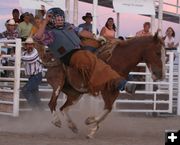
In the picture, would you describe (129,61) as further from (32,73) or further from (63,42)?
(32,73)

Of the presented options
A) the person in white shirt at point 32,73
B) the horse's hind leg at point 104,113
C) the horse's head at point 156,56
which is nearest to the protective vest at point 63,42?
the horse's hind leg at point 104,113

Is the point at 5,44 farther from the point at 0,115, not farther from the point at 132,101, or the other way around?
the point at 132,101

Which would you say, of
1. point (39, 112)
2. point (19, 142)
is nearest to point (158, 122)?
point (39, 112)

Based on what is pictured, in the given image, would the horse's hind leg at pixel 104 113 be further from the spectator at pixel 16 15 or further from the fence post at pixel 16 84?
the spectator at pixel 16 15

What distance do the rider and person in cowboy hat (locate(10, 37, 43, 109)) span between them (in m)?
2.85

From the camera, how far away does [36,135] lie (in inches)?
311

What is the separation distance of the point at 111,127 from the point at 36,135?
78.3 inches

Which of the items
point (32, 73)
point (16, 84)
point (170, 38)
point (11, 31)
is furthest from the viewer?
point (170, 38)

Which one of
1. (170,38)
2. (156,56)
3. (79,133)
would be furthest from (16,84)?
(170,38)

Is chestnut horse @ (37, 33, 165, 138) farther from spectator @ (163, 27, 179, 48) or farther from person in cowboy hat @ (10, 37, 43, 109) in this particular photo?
spectator @ (163, 27, 179, 48)

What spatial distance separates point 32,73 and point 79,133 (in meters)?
3.06

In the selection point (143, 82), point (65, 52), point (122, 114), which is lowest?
point (122, 114)

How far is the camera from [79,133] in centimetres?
829

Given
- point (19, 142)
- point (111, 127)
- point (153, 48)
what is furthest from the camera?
point (111, 127)
